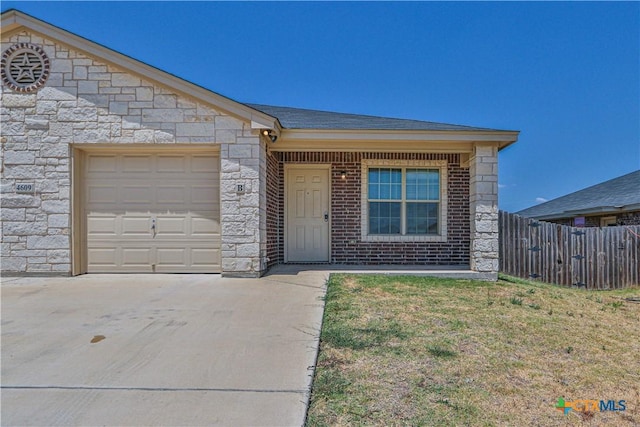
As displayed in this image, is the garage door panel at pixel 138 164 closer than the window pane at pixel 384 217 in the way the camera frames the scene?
Yes

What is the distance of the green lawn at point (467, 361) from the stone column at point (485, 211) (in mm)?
1819

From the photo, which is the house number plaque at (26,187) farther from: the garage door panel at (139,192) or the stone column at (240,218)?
the stone column at (240,218)

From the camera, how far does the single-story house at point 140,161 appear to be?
668 centimetres

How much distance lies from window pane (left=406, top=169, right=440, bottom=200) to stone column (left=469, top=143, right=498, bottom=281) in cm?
147

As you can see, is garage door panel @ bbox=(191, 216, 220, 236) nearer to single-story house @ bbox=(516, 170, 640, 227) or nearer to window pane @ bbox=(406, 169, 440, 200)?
window pane @ bbox=(406, 169, 440, 200)

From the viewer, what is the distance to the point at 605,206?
11.4 m

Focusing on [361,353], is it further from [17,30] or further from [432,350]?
[17,30]

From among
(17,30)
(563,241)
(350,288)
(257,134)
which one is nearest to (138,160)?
(257,134)

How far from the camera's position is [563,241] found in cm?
850

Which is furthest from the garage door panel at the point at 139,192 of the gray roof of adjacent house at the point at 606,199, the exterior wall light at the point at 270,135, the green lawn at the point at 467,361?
the gray roof of adjacent house at the point at 606,199

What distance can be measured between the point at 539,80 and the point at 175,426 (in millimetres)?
23701

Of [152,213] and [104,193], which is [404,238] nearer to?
[152,213]

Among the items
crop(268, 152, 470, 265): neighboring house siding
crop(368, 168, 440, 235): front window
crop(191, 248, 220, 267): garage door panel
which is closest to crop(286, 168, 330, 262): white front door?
crop(268, 152, 470, 265): neighboring house siding

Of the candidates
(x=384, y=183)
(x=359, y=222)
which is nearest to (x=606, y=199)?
(x=384, y=183)
